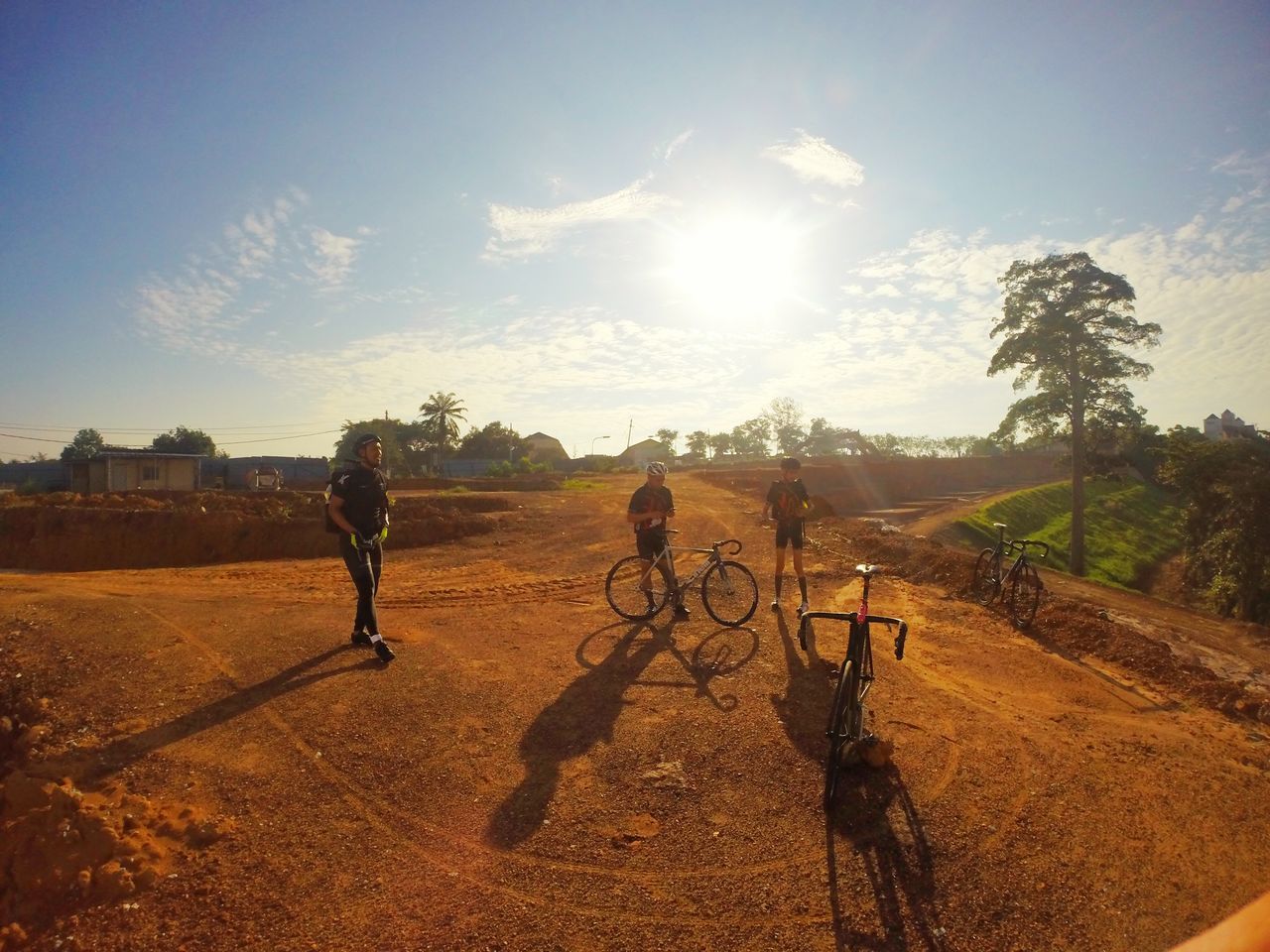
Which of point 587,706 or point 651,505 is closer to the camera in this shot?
point 587,706

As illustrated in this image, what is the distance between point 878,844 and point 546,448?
88.1m

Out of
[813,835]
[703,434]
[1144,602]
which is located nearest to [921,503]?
[1144,602]

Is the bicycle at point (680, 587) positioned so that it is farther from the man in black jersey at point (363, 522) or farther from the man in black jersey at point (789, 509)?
the man in black jersey at point (363, 522)

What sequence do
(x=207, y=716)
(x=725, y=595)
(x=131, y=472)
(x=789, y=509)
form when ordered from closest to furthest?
(x=207, y=716) < (x=725, y=595) < (x=789, y=509) < (x=131, y=472)

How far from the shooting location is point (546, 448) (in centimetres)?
9062

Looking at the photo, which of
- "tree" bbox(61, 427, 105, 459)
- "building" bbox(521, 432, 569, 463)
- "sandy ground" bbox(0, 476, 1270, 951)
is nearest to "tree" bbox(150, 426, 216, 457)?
"tree" bbox(61, 427, 105, 459)

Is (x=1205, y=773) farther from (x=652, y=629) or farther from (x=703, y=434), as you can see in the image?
→ (x=703, y=434)

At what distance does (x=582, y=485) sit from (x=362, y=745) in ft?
98.2

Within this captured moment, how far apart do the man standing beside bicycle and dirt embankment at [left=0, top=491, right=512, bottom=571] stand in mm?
9462

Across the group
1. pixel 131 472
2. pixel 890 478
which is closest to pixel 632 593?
pixel 131 472

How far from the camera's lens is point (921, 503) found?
4031 centimetres

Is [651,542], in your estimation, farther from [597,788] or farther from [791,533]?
[597,788]

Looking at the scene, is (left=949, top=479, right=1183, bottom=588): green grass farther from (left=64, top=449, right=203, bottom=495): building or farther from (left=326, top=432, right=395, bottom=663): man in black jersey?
(left=64, top=449, right=203, bottom=495): building

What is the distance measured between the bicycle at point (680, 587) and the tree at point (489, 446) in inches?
2401
